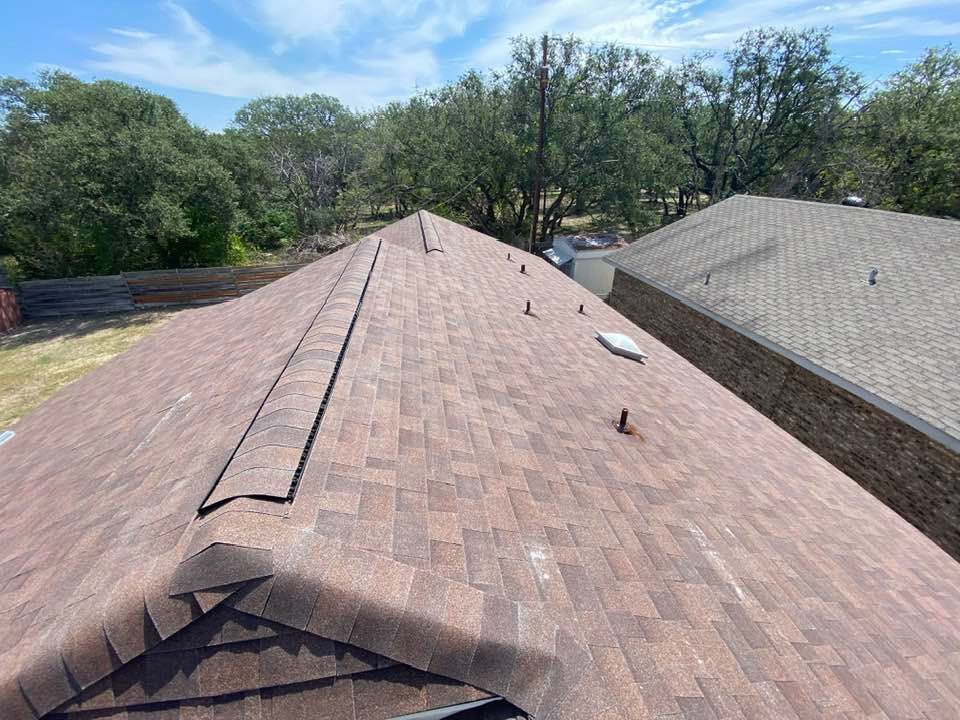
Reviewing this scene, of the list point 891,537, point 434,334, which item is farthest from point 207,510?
point 891,537

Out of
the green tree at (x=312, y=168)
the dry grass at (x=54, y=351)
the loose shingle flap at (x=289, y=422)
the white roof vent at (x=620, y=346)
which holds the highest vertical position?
the green tree at (x=312, y=168)

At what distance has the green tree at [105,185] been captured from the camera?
17.7 meters

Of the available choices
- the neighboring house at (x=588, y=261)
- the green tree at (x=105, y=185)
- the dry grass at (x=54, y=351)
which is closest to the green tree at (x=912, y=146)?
the neighboring house at (x=588, y=261)

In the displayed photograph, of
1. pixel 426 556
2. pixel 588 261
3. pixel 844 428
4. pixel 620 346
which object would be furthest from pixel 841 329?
pixel 588 261

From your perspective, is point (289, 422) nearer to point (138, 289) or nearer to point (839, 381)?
point (839, 381)

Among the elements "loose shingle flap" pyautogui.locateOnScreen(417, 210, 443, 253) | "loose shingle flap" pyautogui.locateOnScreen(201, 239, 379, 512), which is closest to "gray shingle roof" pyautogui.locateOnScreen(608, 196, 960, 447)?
"loose shingle flap" pyautogui.locateOnScreen(417, 210, 443, 253)

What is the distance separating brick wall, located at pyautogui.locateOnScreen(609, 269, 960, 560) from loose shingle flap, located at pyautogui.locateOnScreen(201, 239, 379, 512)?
11.4 meters

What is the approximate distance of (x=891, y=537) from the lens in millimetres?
5297

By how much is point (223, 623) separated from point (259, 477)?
800mm

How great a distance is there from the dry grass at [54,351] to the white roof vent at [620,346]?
56.2 feet

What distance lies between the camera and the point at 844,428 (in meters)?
9.92

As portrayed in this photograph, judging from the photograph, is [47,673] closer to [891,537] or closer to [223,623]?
[223,623]

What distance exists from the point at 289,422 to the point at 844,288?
1506 centimetres

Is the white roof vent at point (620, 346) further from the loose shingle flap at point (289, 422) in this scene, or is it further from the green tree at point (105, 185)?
the green tree at point (105, 185)
